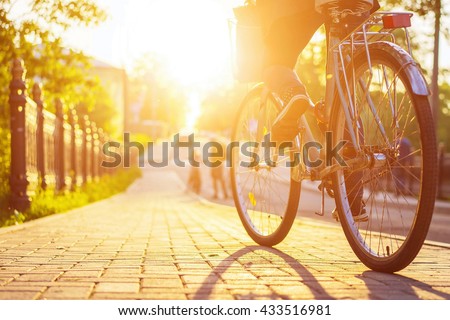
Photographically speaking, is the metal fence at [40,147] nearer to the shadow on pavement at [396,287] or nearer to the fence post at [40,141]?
the fence post at [40,141]

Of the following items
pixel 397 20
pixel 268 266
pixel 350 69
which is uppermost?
pixel 397 20

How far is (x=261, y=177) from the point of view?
16.1 ft

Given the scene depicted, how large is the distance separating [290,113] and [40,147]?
7953 mm

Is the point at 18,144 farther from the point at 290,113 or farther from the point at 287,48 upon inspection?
the point at 290,113

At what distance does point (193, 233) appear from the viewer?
5832 millimetres

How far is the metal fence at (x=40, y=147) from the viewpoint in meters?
8.48

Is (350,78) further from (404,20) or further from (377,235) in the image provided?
(377,235)

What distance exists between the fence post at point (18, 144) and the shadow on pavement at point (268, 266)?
182 inches

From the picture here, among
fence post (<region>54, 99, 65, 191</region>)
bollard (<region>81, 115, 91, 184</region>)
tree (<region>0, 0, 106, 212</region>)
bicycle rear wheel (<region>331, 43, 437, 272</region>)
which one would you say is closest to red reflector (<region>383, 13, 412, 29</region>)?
bicycle rear wheel (<region>331, 43, 437, 272</region>)

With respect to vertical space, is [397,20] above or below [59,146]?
above

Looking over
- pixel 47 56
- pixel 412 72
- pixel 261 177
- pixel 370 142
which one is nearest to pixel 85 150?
pixel 47 56

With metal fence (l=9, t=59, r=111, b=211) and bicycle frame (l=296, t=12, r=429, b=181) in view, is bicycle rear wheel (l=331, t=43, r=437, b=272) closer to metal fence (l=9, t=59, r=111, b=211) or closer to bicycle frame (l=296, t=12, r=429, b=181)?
bicycle frame (l=296, t=12, r=429, b=181)

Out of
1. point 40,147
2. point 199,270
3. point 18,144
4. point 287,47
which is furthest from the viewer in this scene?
point 40,147
